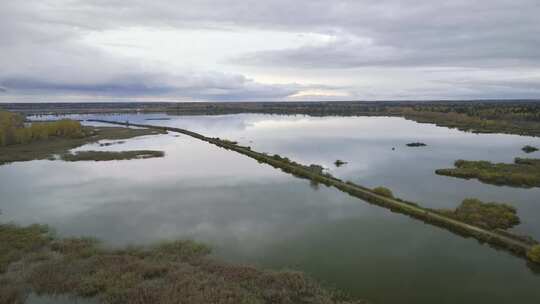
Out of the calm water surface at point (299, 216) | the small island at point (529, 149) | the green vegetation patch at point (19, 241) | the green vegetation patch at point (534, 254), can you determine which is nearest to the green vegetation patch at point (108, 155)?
the calm water surface at point (299, 216)

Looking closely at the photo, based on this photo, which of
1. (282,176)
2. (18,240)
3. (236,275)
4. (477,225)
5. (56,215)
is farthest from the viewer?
(282,176)

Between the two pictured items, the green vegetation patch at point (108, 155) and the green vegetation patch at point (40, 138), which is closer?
the green vegetation patch at point (108, 155)

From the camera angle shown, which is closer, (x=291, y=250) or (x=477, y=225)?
(x=291, y=250)

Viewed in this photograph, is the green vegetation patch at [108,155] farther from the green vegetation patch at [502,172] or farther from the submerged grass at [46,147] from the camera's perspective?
the green vegetation patch at [502,172]

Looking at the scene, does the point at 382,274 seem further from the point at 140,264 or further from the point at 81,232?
the point at 81,232

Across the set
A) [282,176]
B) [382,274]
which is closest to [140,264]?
[382,274]

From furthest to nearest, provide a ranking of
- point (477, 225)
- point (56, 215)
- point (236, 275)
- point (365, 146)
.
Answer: point (365, 146), point (56, 215), point (477, 225), point (236, 275)

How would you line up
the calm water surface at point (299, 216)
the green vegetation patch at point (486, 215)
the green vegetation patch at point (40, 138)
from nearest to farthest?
the calm water surface at point (299, 216) < the green vegetation patch at point (486, 215) < the green vegetation patch at point (40, 138)

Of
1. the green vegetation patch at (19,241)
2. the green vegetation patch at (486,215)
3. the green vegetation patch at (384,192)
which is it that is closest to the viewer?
the green vegetation patch at (19,241)
